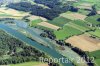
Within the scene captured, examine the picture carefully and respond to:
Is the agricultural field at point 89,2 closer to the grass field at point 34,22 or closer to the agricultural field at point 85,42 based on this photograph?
the grass field at point 34,22

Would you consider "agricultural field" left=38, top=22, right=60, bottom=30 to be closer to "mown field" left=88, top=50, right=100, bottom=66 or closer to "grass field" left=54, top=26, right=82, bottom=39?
"grass field" left=54, top=26, right=82, bottom=39

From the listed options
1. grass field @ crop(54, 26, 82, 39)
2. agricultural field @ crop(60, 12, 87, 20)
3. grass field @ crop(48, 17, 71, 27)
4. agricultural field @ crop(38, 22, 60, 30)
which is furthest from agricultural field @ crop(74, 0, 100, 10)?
grass field @ crop(54, 26, 82, 39)

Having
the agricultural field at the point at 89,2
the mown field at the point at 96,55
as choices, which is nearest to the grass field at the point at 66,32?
the mown field at the point at 96,55

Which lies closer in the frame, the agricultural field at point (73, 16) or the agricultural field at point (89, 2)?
the agricultural field at point (73, 16)

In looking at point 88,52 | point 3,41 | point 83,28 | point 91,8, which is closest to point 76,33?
point 83,28

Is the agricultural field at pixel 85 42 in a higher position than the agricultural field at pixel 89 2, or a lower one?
lower

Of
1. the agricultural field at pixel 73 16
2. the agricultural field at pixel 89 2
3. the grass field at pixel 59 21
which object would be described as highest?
the agricultural field at pixel 89 2
